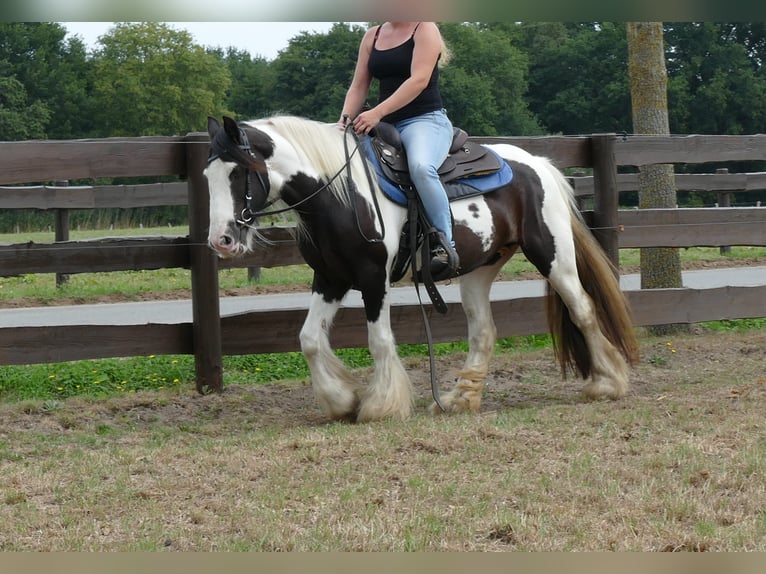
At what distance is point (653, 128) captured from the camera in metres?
9.76

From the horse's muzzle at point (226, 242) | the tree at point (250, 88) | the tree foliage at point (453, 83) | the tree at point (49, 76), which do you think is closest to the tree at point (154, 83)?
the tree foliage at point (453, 83)

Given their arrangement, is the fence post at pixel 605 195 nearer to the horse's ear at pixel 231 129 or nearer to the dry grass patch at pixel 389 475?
the dry grass patch at pixel 389 475

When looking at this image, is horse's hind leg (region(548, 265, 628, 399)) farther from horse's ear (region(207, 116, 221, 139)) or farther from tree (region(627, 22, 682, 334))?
tree (region(627, 22, 682, 334))

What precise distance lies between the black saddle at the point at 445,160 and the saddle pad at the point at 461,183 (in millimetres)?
30

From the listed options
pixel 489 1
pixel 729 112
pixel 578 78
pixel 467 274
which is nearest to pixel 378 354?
pixel 467 274

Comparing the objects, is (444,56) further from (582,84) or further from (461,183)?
(582,84)

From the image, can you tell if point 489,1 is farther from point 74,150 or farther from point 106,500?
point 74,150

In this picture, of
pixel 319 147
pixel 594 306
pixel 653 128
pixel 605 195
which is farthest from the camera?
pixel 653 128

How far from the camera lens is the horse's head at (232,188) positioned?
17.5 ft

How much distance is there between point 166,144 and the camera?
6.86 metres

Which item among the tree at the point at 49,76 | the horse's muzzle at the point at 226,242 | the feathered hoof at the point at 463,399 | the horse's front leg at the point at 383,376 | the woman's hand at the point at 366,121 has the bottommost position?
the feathered hoof at the point at 463,399

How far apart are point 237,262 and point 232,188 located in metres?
2.07

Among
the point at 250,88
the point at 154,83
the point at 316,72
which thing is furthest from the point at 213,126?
the point at 154,83

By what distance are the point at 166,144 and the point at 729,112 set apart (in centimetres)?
3734
